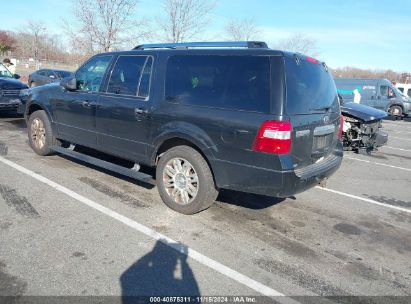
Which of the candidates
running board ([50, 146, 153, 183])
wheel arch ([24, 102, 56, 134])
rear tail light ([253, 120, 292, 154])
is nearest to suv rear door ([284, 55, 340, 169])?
rear tail light ([253, 120, 292, 154])

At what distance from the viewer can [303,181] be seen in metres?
4.01

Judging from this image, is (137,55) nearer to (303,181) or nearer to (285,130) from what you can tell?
(285,130)

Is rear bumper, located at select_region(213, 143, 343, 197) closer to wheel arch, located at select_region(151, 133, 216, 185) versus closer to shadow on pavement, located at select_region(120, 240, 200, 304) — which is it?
wheel arch, located at select_region(151, 133, 216, 185)

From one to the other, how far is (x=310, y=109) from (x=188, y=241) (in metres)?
1.98

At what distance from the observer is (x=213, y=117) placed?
4137mm

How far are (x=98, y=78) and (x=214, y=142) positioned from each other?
2.43 m

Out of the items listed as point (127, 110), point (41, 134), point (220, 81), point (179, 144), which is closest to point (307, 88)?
point (220, 81)

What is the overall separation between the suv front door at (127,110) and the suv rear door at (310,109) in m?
1.85

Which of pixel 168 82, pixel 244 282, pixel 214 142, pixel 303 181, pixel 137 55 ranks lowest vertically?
pixel 244 282

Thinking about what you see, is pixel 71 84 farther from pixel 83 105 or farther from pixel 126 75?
pixel 126 75

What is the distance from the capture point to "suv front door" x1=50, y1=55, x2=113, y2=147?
18.2 feet

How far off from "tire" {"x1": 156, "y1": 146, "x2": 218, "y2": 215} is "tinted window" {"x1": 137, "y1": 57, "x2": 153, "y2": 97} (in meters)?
0.86

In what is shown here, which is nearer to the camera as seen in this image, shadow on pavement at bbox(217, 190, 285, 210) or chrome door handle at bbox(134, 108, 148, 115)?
chrome door handle at bbox(134, 108, 148, 115)

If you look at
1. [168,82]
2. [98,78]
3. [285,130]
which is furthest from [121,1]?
[285,130]
